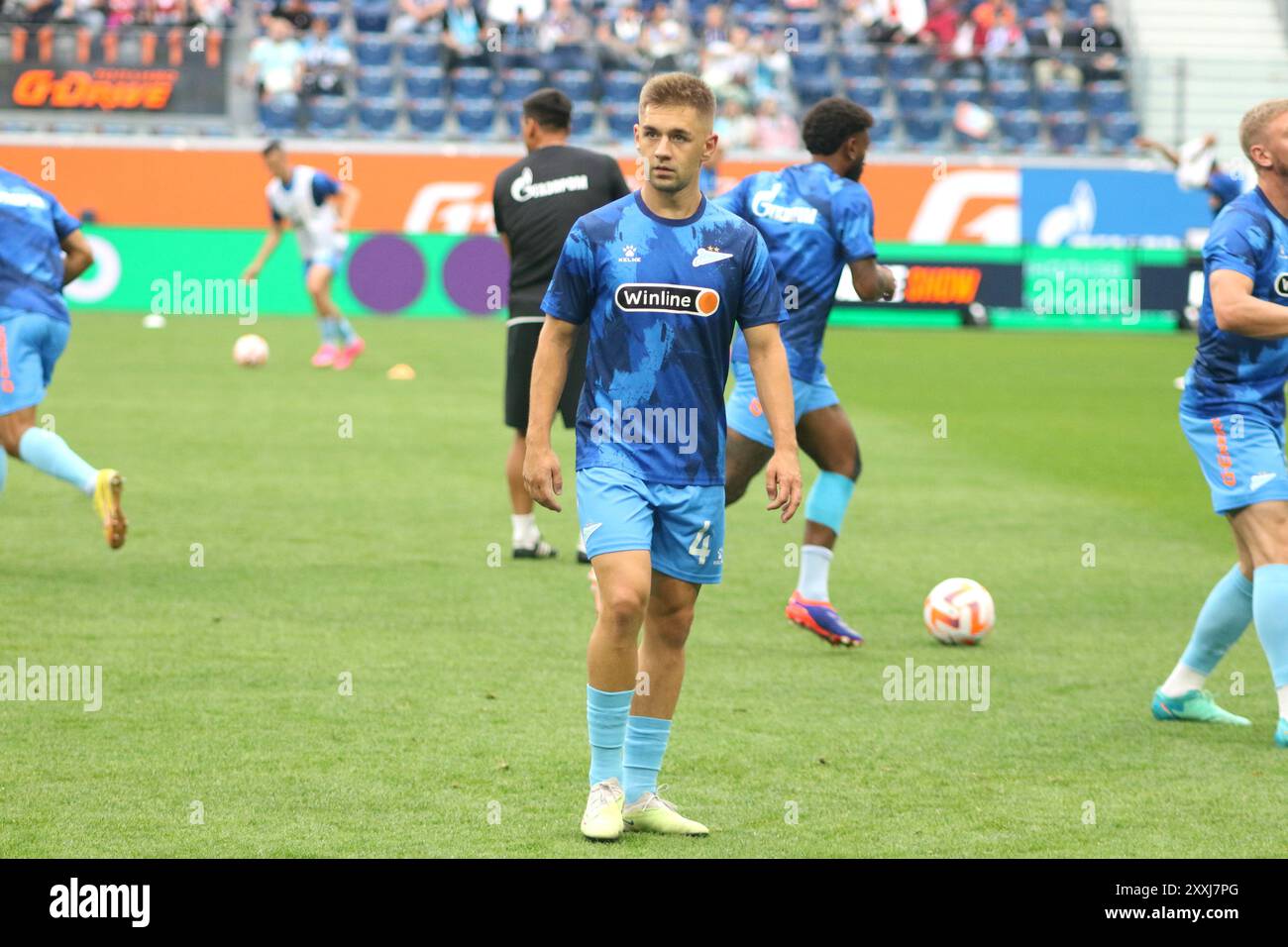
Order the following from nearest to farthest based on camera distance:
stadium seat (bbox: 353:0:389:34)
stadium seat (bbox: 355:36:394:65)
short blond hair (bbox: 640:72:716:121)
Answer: short blond hair (bbox: 640:72:716:121), stadium seat (bbox: 355:36:394:65), stadium seat (bbox: 353:0:389:34)

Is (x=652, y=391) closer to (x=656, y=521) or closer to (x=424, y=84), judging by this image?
(x=656, y=521)

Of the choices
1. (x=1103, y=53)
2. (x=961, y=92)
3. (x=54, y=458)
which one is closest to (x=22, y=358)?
(x=54, y=458)

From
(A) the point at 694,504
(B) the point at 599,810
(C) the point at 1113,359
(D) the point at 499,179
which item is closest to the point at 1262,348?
(A) the point at 694,504

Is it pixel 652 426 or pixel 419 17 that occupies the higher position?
pixel 652 426

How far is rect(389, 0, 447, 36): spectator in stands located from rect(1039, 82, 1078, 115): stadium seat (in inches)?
420

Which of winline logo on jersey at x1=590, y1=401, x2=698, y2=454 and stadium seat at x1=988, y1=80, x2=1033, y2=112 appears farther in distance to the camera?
stadium seat at x1=988, y1=80, x2=1033, y2=112

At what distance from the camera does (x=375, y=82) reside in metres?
31.2

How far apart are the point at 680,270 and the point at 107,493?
14.9ft

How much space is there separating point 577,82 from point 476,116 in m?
1.81

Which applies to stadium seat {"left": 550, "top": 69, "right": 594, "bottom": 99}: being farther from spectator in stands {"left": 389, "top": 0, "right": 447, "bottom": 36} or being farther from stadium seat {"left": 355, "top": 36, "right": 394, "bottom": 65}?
stadium seat {"left": 355, "top": 36, "right": 394, "bottom": 65}

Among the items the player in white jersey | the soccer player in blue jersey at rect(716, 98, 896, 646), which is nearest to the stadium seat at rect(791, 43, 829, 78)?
the player in white jersey

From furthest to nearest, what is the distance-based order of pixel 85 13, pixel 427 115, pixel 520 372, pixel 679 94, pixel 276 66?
pixel 427 115, pixel 276 66, pixel 85 13, pixel 520 372, pixel 679 94

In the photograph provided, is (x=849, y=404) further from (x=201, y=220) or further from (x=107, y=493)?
(x=201, y=220)

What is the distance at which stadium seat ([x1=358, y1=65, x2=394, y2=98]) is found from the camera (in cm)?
Answer: 3122
